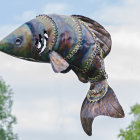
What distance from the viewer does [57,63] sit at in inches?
283

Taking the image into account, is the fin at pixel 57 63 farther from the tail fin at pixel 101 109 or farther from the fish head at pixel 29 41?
the tail fin at pixel 101 109

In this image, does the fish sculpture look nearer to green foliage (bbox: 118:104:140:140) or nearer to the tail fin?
the tail fin

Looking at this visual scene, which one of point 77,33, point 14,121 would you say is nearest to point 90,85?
point 77,33

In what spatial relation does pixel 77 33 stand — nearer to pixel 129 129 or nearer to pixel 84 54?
pixel 84 54

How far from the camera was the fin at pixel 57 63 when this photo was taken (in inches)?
282

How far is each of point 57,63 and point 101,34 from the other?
3.24 feet

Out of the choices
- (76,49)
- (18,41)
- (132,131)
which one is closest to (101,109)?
(76,49)

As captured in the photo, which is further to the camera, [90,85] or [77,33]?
[90,85]

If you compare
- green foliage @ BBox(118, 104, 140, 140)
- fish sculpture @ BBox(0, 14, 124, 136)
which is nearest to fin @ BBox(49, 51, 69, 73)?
fish sculpture @ BBox(0, 14, 124, 136)

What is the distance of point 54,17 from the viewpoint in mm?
7449

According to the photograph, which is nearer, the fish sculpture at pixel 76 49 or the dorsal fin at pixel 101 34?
the fish sculpture at pixel 76 49

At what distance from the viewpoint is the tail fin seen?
7.71m

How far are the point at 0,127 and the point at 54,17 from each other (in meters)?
23.6

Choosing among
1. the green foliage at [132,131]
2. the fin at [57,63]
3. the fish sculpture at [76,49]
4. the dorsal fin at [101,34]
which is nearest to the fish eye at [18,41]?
the fish sculpture at [76,49]
